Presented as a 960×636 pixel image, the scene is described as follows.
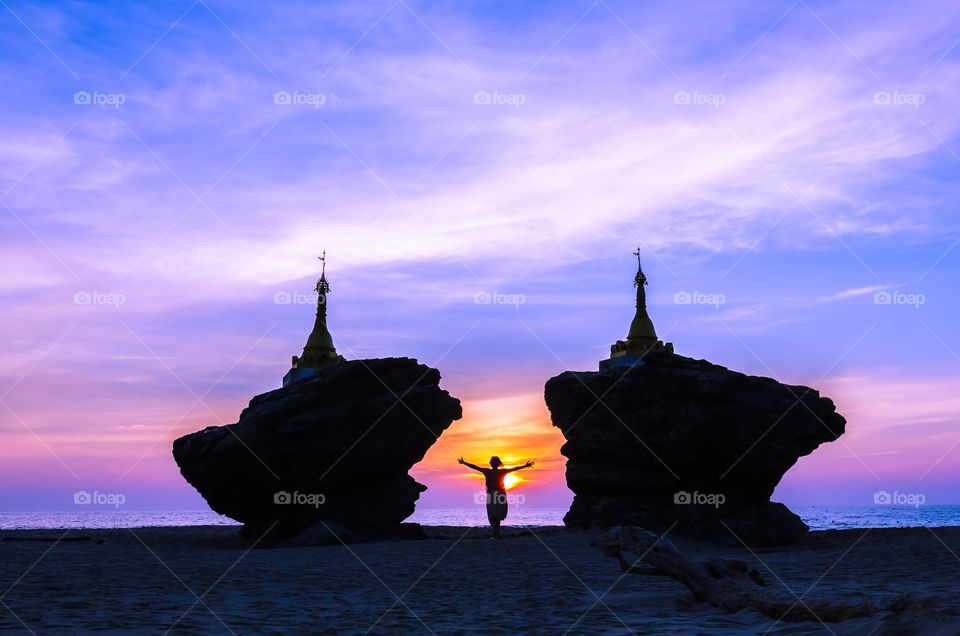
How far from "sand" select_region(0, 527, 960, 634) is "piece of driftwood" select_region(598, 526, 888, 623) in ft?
0.76

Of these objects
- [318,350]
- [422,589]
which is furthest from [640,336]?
[422,589]

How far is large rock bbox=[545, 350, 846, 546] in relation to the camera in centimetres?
2552

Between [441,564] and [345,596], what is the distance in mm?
4817

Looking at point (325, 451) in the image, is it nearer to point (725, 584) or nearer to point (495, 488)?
point (495, 488)

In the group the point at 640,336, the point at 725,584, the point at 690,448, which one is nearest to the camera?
the point at 725,584

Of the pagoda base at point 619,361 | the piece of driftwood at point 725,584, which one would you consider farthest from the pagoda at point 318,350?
the piece of driftwood at point 725,584

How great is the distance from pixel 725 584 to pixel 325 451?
1794 centimetres

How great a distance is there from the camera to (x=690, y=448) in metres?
25.6

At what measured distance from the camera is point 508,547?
20781 millimetres

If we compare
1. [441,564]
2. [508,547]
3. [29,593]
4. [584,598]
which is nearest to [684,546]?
[508,547]

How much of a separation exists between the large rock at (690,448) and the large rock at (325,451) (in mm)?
6296

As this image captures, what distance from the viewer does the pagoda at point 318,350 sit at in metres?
55.8

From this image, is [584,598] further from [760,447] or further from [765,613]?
[760,447]

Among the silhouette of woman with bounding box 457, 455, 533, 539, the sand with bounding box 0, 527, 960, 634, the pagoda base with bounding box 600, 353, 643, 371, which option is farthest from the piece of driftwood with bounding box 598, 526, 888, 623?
the pagoda base with bounding box 600, 353, 643, 371
